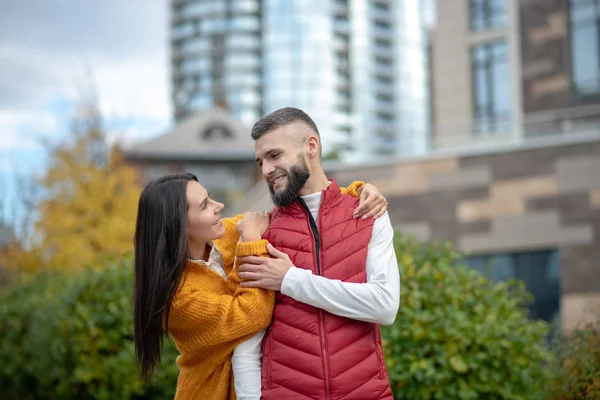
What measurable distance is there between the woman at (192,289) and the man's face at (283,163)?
0.24 meters

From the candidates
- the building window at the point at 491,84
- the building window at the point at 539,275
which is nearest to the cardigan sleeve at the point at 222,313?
the building window at the point at 539,275

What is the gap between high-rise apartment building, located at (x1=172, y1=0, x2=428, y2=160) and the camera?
78688 millimetres

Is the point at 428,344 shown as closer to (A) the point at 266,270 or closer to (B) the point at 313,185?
(B) the point at 313,185

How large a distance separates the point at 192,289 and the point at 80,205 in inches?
751

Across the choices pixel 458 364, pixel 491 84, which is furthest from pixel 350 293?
pixel 491 84

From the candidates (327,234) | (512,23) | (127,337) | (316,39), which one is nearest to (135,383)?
(127,337)

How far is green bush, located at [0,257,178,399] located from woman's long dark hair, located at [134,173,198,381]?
3.39m

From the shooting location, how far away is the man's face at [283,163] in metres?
3.12

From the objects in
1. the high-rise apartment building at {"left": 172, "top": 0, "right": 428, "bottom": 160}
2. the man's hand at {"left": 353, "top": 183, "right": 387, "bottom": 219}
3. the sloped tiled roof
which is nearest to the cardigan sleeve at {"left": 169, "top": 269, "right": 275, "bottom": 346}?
the man's hand at {"left": 353, "top": 183, "right": 387, "bottom": 219}

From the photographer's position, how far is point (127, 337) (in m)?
7.18

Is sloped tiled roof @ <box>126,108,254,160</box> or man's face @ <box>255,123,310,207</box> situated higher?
sloped tiled roof @ <box>126,108,254,160</box>

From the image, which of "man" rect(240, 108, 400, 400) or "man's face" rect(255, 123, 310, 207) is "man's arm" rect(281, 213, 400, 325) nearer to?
"man" rect(240, 108, 400, 400)

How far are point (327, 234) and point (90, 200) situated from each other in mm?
19247

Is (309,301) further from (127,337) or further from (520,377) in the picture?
(127,337)
